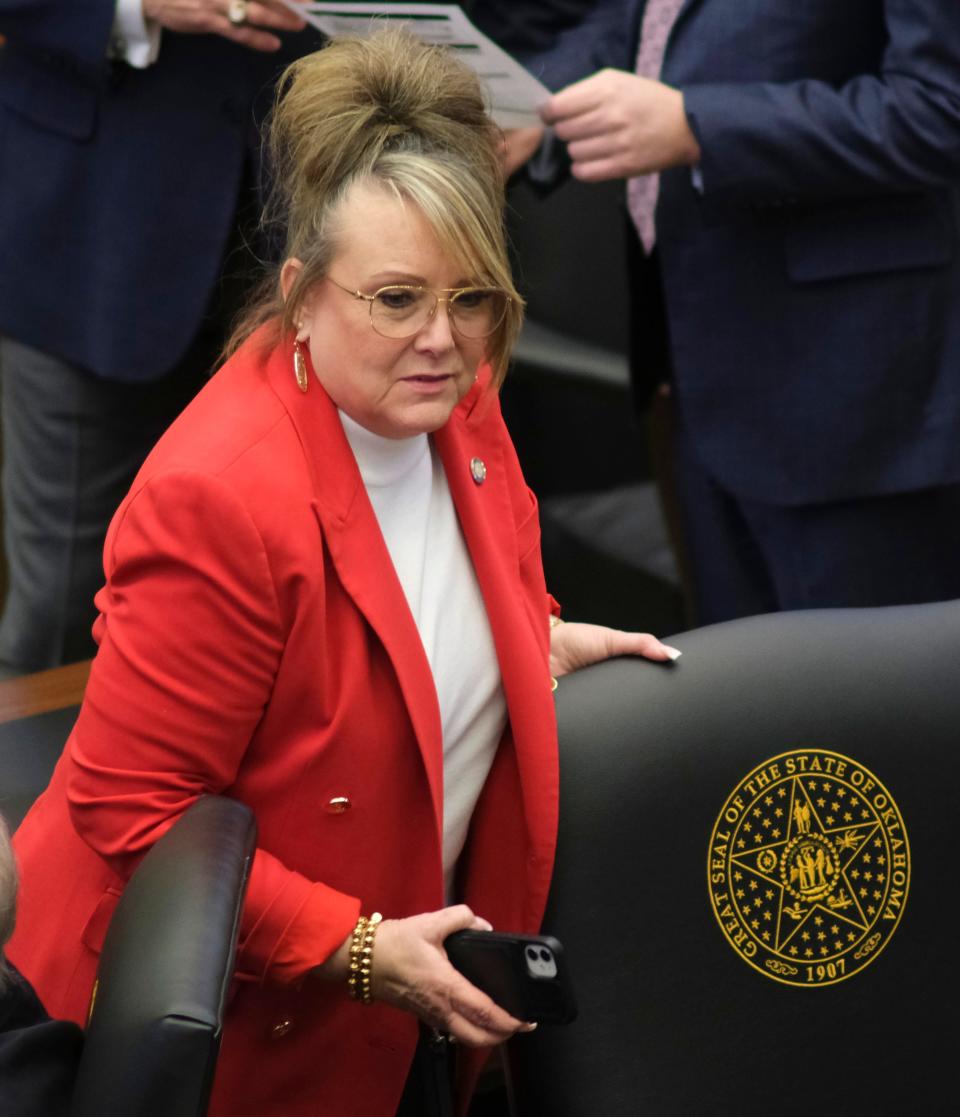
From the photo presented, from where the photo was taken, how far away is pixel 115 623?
1285 mm

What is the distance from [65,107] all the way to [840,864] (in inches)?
55.8

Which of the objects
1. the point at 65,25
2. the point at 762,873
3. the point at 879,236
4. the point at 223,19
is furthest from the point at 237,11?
the point at 762,873

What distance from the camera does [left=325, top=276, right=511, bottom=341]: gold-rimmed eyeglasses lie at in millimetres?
1305

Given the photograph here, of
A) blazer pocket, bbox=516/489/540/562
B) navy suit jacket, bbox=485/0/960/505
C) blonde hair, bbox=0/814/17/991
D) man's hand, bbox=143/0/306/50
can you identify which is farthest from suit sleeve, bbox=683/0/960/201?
blonde hair, bbox=0/814/17/991

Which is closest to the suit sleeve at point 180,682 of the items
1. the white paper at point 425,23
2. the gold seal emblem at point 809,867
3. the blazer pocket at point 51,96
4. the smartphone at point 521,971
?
the smartphone at point 521,971

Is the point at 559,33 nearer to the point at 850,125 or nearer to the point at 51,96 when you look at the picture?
the point at 850,125

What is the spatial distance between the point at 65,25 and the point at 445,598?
108 centimetres

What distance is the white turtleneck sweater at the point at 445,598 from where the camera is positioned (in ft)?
4.70

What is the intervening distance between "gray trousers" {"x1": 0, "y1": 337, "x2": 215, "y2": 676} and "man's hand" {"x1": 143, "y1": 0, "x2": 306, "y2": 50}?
0.49 metres

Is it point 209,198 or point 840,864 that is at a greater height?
point 209,198

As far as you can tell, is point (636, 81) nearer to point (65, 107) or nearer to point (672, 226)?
point (672, 226)

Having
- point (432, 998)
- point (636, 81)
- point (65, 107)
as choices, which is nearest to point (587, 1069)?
point (432, 998)

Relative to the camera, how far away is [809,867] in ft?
4.93

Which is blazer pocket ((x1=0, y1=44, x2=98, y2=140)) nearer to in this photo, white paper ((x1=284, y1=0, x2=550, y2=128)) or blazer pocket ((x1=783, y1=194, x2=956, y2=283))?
white paper ((x1=284, y1=0, x2=550, y2=128))
